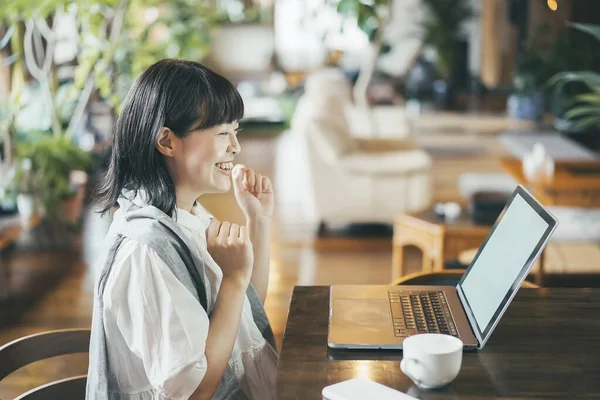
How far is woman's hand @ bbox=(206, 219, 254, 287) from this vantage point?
1.49 metres

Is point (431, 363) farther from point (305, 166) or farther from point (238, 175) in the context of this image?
point (305, 166)

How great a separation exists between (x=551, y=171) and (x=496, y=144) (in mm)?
5227

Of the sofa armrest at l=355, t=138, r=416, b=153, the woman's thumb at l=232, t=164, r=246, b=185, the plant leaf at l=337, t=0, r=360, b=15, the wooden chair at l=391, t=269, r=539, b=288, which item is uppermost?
the plant leaf at l=337, t=0, r=360, b=15

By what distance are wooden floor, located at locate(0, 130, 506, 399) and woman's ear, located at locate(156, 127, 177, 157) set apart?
164 cm

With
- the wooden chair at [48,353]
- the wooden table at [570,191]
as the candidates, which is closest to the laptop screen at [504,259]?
the wooden chair at [48,353]

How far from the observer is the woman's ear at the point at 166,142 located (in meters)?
1.48

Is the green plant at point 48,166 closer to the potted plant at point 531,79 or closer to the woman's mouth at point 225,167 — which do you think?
the woman's mouth at point 225,167

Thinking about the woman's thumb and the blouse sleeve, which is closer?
the blouse sleeve

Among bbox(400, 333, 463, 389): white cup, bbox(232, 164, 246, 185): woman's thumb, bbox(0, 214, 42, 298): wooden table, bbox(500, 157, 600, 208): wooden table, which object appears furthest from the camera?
bbox(500, 157, 600, 208): wooden table

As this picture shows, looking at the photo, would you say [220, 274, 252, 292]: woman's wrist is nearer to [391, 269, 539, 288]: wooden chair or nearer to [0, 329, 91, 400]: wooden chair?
[0, 329, 91, 400]: wooden chair

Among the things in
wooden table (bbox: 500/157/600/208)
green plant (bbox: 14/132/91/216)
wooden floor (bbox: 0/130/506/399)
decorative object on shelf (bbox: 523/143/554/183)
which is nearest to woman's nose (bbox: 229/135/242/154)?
wooden floor (bbox: 0/130/506/399)

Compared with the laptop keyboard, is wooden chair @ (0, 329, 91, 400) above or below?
below

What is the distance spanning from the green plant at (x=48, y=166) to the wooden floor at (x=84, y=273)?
0.34 m

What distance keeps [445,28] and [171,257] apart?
12392mm
